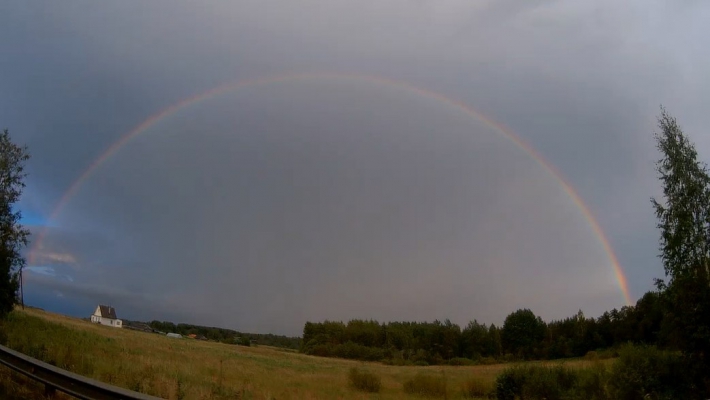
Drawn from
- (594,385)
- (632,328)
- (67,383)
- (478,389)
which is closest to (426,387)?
(478,389)

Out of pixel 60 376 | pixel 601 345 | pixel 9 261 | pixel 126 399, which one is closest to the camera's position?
pixel 126 399

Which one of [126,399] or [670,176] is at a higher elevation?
[670,176]

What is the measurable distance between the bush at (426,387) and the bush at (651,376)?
7727 mm

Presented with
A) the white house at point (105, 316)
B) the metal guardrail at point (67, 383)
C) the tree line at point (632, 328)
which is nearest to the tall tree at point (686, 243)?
the tree line at point (632, 328)

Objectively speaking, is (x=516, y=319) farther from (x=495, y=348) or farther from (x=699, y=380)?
(x=699, y=380)

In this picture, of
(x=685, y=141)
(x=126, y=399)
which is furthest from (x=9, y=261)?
(x=685, y=141)

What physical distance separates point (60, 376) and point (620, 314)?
119342 mm

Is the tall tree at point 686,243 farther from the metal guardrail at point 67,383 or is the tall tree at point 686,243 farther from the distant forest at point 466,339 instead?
the distant forest at point 466,339

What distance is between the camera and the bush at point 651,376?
831 inches

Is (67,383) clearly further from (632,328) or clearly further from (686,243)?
(632,328)

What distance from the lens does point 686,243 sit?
25.0 metres

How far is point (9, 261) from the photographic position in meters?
29.2

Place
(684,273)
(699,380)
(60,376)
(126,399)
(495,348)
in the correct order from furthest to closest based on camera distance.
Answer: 1. (495,348)
2. (684,273)
3. (699,380)
4. (60,376)
5. (126,399)

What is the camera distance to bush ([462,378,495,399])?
82.2 ft
